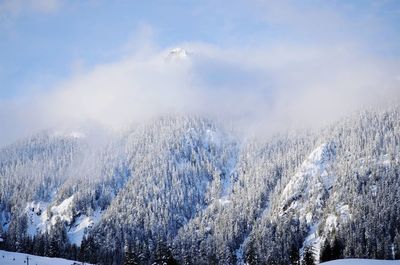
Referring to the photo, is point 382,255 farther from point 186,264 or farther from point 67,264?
point 67,264

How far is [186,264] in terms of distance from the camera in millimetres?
169125

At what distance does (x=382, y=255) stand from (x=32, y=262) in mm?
116551

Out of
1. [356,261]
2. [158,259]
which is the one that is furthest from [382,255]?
[158,259]

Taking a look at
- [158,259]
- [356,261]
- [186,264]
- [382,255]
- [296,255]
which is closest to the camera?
[356,261]

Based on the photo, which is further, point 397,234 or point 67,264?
point 397,234

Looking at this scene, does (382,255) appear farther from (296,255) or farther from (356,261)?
(356,261)

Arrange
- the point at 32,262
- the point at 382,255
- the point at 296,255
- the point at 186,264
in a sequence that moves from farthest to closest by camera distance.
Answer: the point at 382,255 < the point at 186,264 < the point at 296,255 < the point at 32,262

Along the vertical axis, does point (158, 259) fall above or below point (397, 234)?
below

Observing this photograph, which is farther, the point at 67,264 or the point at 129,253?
the point at 67,264

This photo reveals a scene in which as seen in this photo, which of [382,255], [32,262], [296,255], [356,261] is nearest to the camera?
[356,261]

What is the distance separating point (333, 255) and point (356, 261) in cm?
6862

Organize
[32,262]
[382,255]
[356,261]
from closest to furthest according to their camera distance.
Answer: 1. [356,261]
2. [32,262]
3. [382,255]

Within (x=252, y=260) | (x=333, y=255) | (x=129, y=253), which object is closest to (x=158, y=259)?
(x=129, y=253)

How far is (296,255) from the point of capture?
152 m
